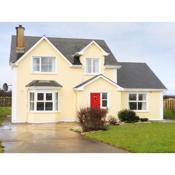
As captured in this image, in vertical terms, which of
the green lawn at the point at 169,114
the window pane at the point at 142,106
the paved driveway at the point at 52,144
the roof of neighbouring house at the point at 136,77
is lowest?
the paved driveway at the point at 52,144

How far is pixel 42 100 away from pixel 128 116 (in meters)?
6.57

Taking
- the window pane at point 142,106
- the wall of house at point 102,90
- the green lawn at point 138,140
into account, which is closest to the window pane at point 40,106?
the wall of house at point 102,90

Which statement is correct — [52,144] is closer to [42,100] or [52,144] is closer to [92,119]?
[92,119]

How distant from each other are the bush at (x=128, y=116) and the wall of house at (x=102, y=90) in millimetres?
1208

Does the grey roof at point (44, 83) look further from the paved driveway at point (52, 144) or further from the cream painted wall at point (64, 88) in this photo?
the paved driveway at point (52, 144)

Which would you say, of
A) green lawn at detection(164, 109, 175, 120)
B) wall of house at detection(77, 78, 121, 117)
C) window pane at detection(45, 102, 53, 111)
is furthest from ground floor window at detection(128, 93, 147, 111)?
window pane at detection(45, 102, 53, 111)

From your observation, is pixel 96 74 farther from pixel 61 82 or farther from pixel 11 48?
pixel 11 48

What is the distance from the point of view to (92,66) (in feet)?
116

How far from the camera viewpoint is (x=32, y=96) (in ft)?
110

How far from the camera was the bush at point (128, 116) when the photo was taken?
32406mm

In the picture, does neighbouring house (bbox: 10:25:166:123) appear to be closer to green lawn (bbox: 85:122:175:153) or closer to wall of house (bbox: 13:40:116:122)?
wall of house (bbox: 13:40:116:122)

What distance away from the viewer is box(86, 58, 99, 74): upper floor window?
1390 inches
